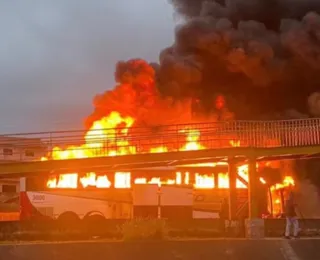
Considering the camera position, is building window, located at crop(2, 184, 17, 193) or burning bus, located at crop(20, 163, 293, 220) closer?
burning bus, located at crop(20, 163, 293, 220)

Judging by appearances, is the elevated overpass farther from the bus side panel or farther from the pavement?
the pavement

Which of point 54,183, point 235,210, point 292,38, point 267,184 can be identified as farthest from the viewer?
point 292,38

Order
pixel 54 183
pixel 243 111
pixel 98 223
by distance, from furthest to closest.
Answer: pixel 243 111 → pixel 54 183 → pixel 98 223

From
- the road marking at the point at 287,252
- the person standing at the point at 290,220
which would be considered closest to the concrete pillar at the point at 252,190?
the person standing at the point at 290,220

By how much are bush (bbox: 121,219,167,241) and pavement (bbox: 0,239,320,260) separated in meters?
1.40

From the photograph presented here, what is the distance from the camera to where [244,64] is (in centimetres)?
4103

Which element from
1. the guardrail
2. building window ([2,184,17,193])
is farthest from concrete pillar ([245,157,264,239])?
building window ([2,184,17,193])

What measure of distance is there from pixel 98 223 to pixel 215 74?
23.7 m

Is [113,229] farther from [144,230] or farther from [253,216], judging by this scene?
[253,216]

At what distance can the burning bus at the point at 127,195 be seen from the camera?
2778 centimetres

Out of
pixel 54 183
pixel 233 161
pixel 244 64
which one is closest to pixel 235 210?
pixel 233 161

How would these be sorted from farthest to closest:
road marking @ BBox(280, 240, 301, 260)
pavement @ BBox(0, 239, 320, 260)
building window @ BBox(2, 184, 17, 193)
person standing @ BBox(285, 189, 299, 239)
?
building window @ BBox(2, 184, 17, 193) < person standing @ BBox(285, 189, 299, 239) < road marking @ BBox(280, 240, 301, 260) < pavement @ BBox(0, 239, 320, 260)

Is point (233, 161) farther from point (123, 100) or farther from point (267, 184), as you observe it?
point (123, 100)

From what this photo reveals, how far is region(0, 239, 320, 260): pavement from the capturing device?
18.3 metres
